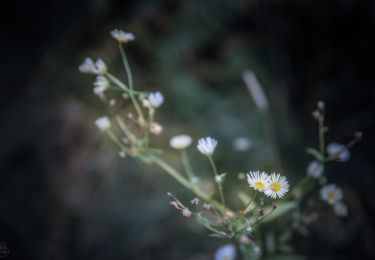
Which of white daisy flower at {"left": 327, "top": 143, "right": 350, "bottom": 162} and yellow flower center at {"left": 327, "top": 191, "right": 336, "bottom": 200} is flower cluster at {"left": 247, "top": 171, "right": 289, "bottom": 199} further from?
yellow flower center at {"left": 327, "top": 191, "right": 336, "bottom": 200}

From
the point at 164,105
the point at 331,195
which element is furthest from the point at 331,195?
the point at 164,105

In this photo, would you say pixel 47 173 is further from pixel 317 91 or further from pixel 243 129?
pixel 317 91

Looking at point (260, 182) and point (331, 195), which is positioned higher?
point (331, 195)

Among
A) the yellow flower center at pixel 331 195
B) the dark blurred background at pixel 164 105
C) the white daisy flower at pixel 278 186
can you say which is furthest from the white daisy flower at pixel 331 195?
the dark blurred background at pixel 164 105

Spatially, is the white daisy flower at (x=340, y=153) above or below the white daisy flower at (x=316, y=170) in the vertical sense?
above

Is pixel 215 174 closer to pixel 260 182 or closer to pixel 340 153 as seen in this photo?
pixel 260 182

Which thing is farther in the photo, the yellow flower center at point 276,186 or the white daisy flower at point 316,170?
the white daisy flower at point 316,170

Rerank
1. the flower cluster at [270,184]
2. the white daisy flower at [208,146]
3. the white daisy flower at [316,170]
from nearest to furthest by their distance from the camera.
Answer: the flower cluster at [270,184] → the white daisy flower at [208,146] → the white daisy flower at [316,170]

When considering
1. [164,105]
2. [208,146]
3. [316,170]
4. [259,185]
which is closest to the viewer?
[259,185]

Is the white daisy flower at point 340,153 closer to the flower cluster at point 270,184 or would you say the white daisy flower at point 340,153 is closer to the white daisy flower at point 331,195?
the white daisy flower at point 331,195
